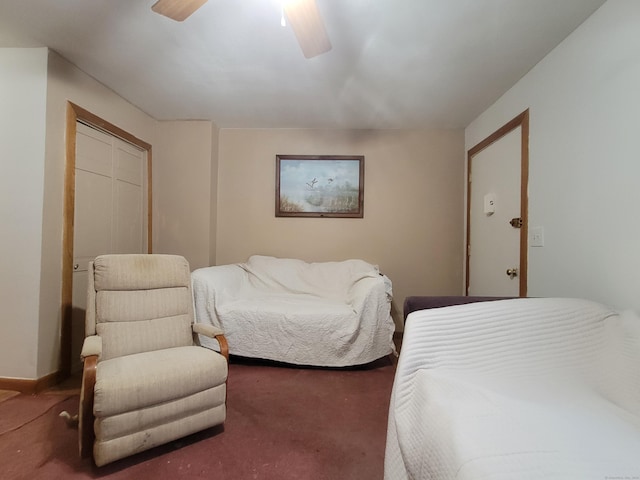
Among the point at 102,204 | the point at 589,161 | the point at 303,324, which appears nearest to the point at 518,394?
the point at 589,161

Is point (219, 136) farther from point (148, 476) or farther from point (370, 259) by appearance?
point (148, 476)

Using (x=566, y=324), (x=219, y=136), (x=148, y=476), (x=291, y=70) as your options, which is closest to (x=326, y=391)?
(x=148, y=476)

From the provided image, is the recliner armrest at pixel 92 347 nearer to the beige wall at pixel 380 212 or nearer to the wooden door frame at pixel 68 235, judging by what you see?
the wooden door frame at pixel 68 235

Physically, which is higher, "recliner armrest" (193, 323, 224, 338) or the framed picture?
the framed picture

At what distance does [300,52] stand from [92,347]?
2105 millimetres

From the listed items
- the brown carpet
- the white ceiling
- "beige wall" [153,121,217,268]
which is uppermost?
the white ceiling

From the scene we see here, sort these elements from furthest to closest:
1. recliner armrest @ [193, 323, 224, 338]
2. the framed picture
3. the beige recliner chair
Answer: the framed picture, recliner armrest @ [193, 323, 224, 338], the beige recliner chair

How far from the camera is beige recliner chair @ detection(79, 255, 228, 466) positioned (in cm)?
132

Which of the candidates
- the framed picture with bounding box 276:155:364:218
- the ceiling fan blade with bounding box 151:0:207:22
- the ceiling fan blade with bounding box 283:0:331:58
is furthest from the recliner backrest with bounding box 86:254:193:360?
the framed picture with bounding box 276:155:364:218

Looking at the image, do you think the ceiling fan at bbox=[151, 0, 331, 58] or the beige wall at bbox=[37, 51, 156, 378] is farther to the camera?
the beige wall at bbox=[37, 51, 156, 378]

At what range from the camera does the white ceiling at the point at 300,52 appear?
1657 mm

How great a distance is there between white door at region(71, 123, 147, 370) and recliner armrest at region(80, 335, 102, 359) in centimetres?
101

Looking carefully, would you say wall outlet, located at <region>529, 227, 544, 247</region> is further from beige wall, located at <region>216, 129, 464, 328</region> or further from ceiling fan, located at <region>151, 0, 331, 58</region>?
ceiling fan, located at <region>151, 0, 331, 58</region>

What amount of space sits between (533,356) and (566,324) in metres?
0.22
